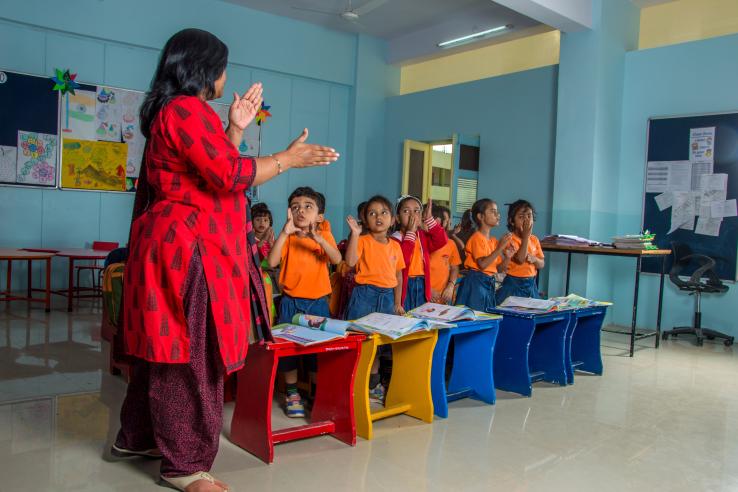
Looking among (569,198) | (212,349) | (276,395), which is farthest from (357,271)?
(569,198)

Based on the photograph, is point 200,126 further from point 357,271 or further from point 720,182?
point 720,182

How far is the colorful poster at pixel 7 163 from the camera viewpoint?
6027 mm

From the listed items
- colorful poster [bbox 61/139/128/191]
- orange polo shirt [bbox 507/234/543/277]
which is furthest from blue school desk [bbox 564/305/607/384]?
colorful poster [bbox 61/139/128/191]

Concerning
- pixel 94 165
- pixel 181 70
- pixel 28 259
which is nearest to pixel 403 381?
pixel 181 70

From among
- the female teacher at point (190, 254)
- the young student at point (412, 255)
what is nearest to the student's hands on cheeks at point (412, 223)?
the young student at point (412, 255)

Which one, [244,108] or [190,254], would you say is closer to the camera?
[190,254]

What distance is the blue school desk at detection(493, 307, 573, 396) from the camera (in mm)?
3438

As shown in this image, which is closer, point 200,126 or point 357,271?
point 200,126

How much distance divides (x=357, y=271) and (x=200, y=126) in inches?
60.6

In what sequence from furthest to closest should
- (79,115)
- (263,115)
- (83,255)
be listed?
(263,115)
(79,115)
(83,255)

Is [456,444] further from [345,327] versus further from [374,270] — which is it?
[374,270]

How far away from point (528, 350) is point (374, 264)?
1.13 m

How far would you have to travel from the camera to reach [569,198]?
20.5 feet

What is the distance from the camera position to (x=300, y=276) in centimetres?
303
